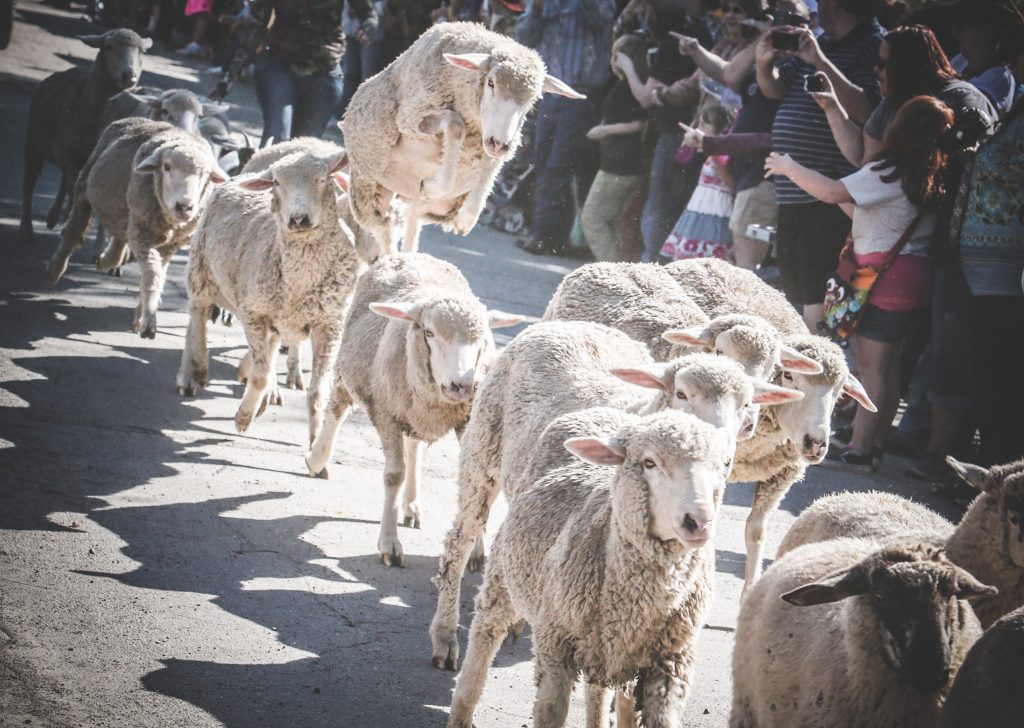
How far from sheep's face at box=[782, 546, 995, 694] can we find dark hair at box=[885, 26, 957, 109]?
4.30 metres

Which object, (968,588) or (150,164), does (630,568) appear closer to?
(968,588)

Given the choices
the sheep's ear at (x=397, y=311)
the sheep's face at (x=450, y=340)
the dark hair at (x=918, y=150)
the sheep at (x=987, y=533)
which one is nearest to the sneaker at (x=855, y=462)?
the dark hair at (x=918, y=150)

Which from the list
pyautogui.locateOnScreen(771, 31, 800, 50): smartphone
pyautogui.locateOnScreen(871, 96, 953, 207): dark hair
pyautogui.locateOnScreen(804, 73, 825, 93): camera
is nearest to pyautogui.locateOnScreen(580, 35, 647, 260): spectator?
pyautogui.locateOnScreen(771, 31, 800, 50): smartphone

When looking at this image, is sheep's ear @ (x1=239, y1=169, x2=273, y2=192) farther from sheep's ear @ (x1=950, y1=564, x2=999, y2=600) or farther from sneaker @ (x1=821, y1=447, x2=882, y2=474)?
sheep's ear @ (x1=950, y1=564, x2=999, y2=600)

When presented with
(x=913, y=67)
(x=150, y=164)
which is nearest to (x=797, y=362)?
(x=913, y=67)

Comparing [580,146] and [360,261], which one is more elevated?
[580,146]

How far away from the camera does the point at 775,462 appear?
5277 millimetres

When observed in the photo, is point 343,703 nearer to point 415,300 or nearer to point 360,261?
point 415,300

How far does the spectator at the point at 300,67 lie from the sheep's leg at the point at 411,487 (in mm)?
4337

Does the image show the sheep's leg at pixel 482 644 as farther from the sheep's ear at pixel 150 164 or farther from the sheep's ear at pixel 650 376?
the sheep's ear at pixel 150 164

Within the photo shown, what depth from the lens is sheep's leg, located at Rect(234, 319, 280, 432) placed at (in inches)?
257

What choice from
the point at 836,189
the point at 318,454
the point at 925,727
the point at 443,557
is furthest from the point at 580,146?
the point at 925,727

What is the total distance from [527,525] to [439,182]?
3100mm

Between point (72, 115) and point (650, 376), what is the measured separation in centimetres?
801
